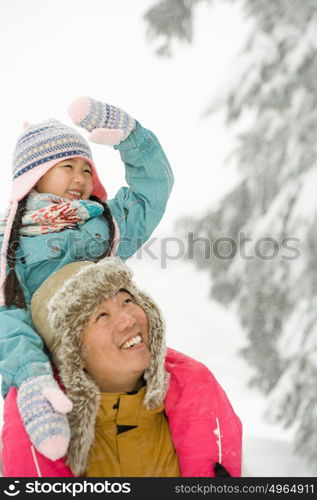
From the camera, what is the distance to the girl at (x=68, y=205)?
176cm

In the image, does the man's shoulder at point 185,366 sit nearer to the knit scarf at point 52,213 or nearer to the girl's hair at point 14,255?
the girl's hair at point 14,255

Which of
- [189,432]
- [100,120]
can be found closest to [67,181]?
[100,120]

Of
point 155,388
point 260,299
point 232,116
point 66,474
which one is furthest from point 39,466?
point 232,116

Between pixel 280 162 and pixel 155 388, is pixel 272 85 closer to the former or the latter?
pixel 280 162

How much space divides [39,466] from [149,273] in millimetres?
4816

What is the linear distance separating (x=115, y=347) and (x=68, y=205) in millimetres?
543

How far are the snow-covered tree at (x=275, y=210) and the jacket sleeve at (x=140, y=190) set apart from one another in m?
1.58

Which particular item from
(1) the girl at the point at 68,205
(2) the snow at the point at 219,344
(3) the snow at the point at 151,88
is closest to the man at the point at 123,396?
(1) the girl at the point at 68,205

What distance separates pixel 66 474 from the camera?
4.65ft

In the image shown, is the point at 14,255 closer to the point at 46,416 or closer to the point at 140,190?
the point at 140,190

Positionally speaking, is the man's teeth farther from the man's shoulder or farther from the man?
the man's shoulder

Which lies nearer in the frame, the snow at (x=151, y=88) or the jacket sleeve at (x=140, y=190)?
the jacket sleeve at (x=140, y=190)

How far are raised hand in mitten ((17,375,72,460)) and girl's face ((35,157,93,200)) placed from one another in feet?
2.36

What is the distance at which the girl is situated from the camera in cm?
176
